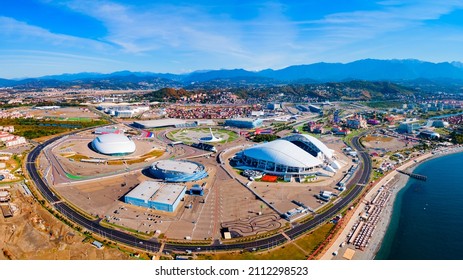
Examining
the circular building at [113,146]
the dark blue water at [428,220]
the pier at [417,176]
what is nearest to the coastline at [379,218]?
the dark blue water at [428,220]

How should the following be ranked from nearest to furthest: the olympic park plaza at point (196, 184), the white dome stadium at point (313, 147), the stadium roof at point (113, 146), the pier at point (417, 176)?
the olympic park plaza at point (196, 184), the pier at point (417, 176), the white dome stadium at point (313, 147), the stadium roof at point (113, 146)

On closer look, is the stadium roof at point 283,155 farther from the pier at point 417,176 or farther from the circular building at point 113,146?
the circular building at point 113,146

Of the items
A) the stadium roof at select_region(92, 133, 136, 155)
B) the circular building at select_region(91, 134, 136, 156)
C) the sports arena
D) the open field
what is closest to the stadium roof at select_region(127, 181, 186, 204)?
the sports arena

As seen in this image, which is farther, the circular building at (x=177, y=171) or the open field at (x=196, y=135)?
the open field at (x=196, y=135)

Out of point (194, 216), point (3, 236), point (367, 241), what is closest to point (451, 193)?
point (367, 241)

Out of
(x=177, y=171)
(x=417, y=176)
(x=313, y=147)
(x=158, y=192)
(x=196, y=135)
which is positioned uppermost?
(x=313, y=147)

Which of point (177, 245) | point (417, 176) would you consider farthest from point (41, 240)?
point (417, 176)

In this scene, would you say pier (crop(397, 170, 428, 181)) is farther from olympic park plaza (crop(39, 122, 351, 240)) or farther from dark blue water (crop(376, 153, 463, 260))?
olympic park plaza (crop(39, 122, 351, 240))

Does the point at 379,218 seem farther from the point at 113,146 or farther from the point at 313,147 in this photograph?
the point at 113,146
